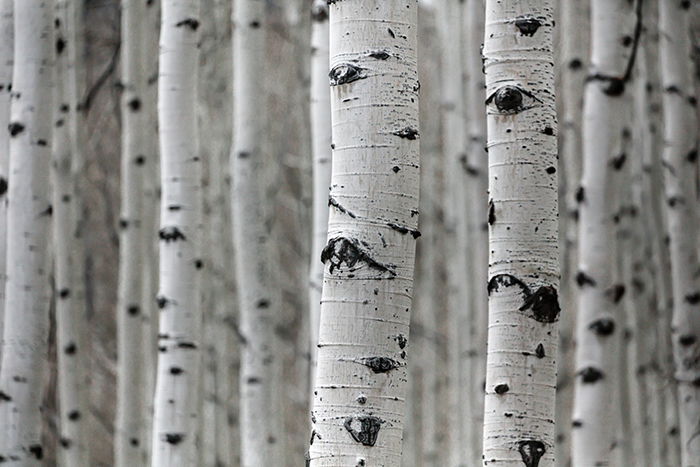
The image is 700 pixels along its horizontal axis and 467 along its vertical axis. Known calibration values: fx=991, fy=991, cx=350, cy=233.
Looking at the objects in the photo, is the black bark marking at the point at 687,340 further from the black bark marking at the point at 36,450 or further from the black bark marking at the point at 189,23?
the black bark marking at the point at 36,450

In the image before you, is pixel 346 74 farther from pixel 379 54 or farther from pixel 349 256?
pixel 349 256

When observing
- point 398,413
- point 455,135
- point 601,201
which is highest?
point 455,135

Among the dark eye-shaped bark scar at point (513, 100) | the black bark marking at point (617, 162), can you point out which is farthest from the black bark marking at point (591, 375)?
the dark eye-shaped bark scar at point (513, 100)

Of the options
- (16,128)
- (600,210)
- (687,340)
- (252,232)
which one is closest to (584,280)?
(600,210)

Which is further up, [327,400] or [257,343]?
[257,343]

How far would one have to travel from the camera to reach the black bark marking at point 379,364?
5.31 ft

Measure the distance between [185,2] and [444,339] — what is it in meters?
6.49

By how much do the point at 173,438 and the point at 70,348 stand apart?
5.11 ft

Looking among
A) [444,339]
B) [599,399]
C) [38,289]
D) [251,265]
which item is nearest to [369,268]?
[38,289]

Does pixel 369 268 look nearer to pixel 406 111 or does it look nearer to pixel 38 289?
pixel 406 111

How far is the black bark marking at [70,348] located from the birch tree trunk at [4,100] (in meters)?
1.08

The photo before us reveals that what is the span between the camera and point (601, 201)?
3.67 metres

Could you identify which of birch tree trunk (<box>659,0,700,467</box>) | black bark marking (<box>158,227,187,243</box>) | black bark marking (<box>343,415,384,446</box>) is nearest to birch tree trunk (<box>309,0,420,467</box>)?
black bark marking (<box>343,415,384,446</box>)

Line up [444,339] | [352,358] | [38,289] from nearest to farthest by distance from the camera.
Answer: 1. [352,358]
2. [38,289]
3. [444,339]
